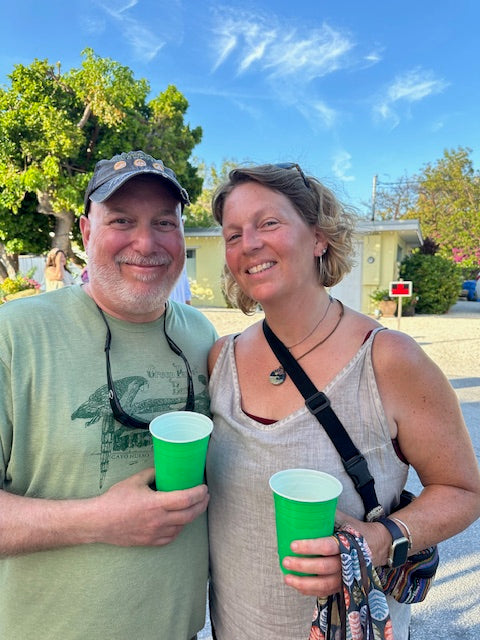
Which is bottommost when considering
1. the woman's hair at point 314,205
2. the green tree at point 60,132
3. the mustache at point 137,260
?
the mustache at point 137,260

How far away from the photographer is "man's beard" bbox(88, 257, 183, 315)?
163 centimetres

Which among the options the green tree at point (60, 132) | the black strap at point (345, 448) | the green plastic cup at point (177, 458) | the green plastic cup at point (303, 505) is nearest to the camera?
the green plastic cup at point (303, 505)

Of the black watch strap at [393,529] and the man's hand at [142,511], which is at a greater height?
the man's hand at [142,511]

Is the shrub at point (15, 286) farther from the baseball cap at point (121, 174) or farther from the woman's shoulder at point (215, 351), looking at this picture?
the woman's shoulder at point (215, 351)

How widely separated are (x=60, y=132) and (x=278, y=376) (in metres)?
14.0

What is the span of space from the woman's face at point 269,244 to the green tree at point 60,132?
13164 millimetres

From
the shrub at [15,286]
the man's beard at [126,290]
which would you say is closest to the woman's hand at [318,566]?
the man's beard at [126,290]

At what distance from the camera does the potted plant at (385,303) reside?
16.0 metres

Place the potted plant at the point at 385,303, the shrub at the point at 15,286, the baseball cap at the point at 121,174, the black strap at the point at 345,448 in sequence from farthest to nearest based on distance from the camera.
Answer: the potted plant at the point at 385,303
the shrub at the point at 15,286
the baseball cap at the point at 121,174
the black strap at the point at 345,448

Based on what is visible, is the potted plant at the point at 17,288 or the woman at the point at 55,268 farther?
the potted plant at the point at 17,288

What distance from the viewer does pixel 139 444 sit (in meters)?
1.50

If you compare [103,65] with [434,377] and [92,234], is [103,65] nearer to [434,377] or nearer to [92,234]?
[92,234]

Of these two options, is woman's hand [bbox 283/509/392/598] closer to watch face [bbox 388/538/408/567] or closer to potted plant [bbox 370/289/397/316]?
watch face [bbox 388/538/408/567]

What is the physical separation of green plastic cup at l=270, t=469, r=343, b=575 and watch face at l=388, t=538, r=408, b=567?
282 millimetres
